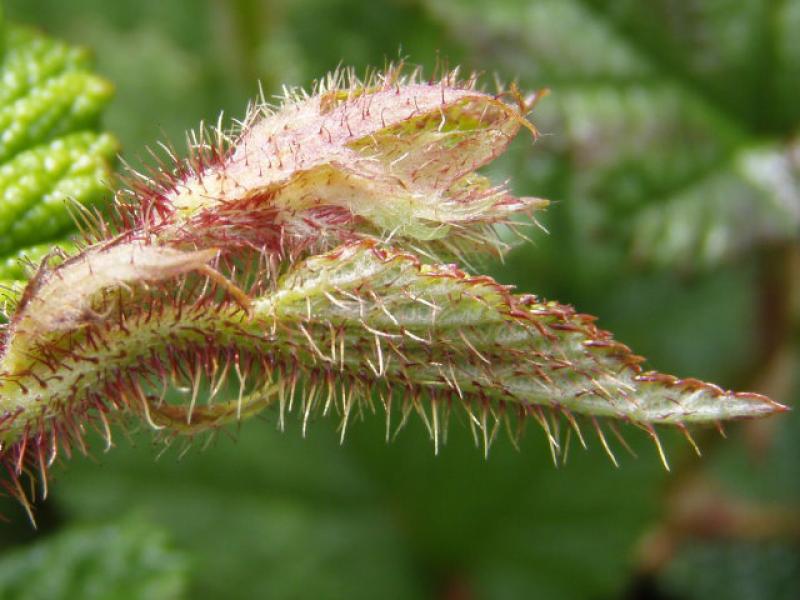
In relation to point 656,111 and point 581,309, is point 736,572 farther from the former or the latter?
point 656,111

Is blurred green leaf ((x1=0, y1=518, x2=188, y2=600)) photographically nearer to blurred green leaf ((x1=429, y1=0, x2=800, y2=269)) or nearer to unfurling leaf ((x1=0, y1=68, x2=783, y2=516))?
unfurling leaf ((x1=0, y1=68, x2=783, y2=516))

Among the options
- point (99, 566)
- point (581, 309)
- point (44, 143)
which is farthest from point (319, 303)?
point (581, 309)

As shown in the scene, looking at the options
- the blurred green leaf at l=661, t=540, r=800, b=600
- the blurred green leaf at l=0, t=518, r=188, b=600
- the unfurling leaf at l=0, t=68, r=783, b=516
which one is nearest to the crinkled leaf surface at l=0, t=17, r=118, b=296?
the unfurling leaf at l=0, t=68, r=783, b=516

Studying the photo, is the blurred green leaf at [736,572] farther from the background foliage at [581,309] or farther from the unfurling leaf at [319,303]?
the unfurling leaf at [319,303]

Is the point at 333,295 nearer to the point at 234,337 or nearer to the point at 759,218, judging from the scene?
the point at 234,337

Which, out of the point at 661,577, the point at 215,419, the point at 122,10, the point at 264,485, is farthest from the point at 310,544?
the point at 122,10

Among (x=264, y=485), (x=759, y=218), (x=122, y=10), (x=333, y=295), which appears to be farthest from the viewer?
(x=122, y=10)
